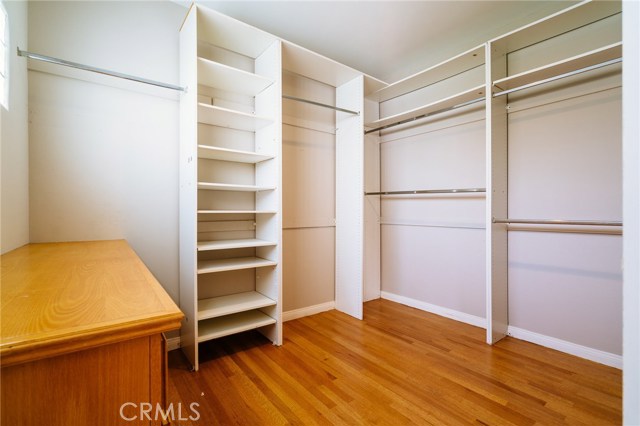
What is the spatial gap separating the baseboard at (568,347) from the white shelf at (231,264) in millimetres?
2266

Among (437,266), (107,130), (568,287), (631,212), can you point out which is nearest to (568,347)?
(568,287)

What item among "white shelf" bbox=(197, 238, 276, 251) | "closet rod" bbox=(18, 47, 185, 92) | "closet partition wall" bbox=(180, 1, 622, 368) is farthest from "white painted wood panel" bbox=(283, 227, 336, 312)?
"closet rod" bbox=(18, 47, 185, 92)

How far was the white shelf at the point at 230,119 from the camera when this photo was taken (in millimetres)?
2164

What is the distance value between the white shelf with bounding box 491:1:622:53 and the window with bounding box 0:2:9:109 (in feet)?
10.6

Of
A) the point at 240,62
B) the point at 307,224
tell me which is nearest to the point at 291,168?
the point at 307,224

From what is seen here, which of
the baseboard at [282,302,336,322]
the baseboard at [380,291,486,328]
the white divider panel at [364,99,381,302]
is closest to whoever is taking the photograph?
the baseboard at [380,291,486,328]

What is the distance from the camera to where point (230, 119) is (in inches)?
93.2

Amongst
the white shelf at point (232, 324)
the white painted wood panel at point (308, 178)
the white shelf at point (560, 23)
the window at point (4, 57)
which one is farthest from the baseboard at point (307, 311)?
the white shelf at point (560, 23)

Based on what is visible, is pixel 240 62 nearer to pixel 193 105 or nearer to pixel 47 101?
pixel 193 105

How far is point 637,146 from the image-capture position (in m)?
0.56

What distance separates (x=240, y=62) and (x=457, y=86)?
2.23 metres

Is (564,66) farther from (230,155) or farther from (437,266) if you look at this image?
(230,155)

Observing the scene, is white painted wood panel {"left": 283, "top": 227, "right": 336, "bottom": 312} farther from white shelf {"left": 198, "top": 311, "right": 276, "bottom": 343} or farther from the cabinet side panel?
the cabinet side panel

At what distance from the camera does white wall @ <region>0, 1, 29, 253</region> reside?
147 centimetres
